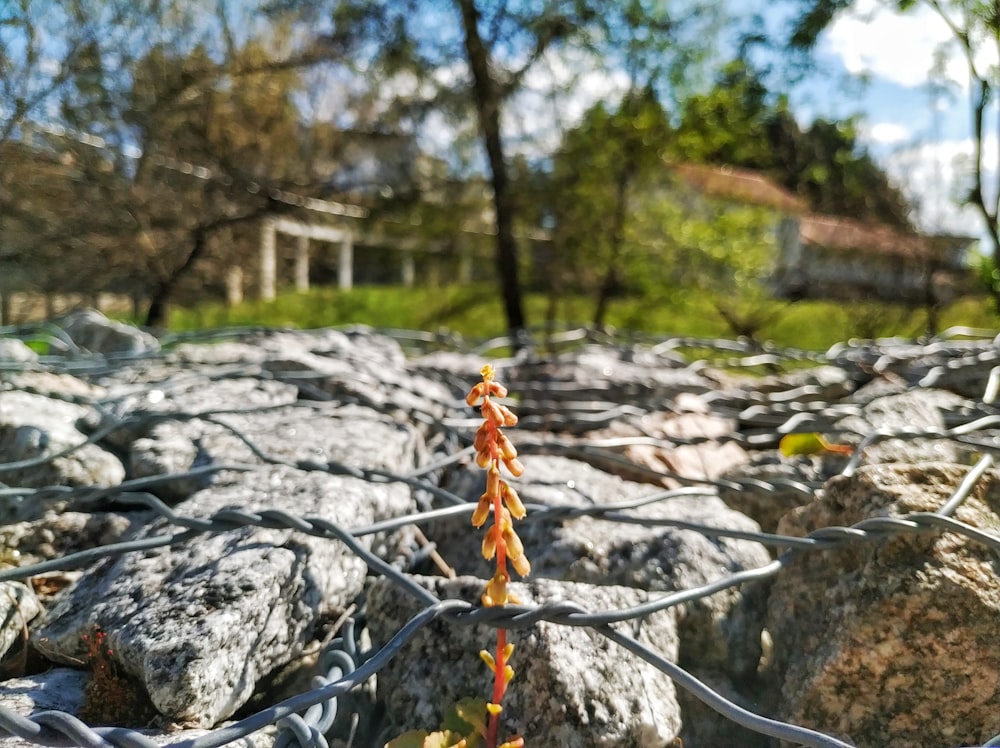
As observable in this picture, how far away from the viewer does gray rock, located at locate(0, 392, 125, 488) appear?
4.93ft

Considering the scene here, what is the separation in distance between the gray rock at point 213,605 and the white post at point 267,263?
18.6ft

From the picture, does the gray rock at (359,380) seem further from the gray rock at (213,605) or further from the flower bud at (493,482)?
the flower bud at (493,482)

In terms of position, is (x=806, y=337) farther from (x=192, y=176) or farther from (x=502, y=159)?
(x=192, y=176)

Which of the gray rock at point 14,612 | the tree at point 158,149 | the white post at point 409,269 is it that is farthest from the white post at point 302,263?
the gray rock at point 14,612

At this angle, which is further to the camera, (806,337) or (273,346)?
(806,337)

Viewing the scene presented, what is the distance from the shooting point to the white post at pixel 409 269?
690 centimetres

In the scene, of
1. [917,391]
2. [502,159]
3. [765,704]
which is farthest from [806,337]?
[765,704]

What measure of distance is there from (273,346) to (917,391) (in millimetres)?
2161

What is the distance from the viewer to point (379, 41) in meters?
5.27

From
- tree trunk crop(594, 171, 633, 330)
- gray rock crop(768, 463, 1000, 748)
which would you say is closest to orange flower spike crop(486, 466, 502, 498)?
gray rock crop(768, 463, 1000, 748)

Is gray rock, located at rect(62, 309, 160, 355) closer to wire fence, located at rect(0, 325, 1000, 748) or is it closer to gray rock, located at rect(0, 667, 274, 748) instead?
wire fence, located at rect(0, 325, 1000, 748)

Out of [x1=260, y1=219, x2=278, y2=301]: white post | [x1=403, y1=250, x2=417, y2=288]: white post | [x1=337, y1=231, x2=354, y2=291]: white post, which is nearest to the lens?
[x1=260, y1=219, x2=278, y2=301]: white post

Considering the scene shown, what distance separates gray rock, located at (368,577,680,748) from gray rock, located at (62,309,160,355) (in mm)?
2213

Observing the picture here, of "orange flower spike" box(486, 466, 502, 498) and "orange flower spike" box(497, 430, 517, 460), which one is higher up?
"orange flower spike" box(497, 430, 517, 460)
